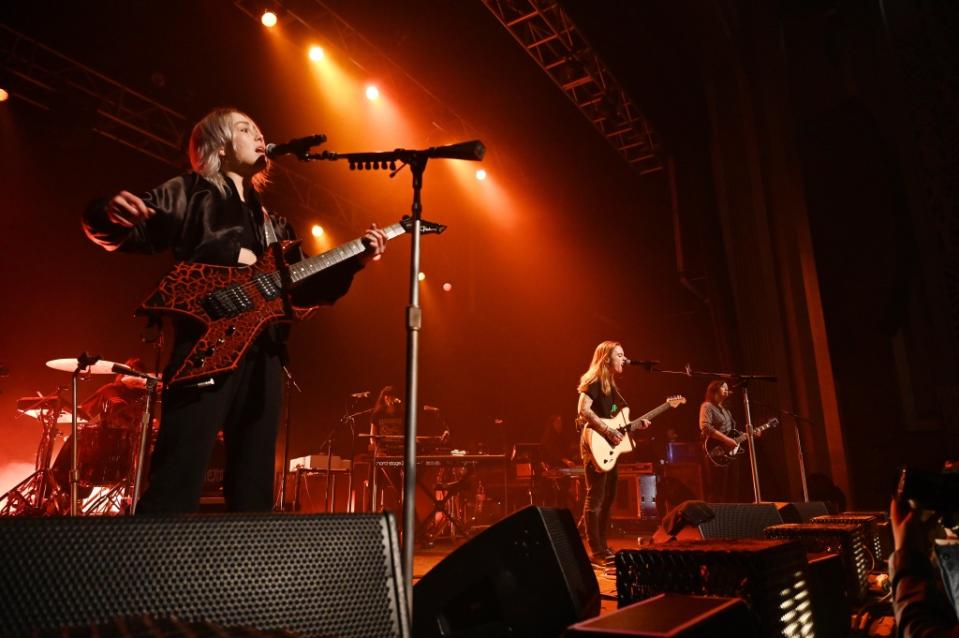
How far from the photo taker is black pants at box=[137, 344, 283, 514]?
1792 mm

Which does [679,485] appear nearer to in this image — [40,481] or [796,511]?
[796,511]

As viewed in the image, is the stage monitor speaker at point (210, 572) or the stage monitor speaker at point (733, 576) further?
the stage monitor speaker at point (733, 576)

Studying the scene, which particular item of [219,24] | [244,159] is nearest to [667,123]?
[219,24]

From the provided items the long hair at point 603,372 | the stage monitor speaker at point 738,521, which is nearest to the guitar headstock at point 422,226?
the stage monitor speaker at point 738,521

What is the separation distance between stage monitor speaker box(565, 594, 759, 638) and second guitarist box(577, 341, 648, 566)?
4.52 m

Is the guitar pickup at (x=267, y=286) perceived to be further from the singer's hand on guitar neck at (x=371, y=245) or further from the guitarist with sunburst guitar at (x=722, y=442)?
the guitarist with sunburst guitar at (x=722, y=442)

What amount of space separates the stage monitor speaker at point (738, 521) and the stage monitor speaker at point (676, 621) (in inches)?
73.7

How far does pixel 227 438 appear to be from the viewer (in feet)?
6.68

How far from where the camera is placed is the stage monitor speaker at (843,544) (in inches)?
120

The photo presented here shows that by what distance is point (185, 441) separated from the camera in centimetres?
183

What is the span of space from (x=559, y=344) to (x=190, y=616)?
13.1m

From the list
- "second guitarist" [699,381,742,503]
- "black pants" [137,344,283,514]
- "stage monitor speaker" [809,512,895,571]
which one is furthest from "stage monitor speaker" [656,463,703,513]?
"black pants" [137,344,283,514]

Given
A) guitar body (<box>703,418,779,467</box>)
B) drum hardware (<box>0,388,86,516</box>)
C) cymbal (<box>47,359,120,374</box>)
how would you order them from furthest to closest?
guitar body (<box>703,418,779,467</box>)
drum hardware (<box>0,388,86,516</box>)
cymbal (<box>47,359,120,374</box>)

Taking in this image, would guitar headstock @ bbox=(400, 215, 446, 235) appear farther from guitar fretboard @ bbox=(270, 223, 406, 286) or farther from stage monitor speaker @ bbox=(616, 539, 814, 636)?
stage monitor speaker @ bbox=(616, 539, 814, 636)
